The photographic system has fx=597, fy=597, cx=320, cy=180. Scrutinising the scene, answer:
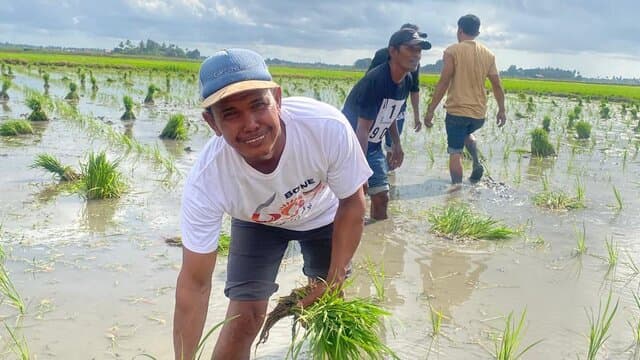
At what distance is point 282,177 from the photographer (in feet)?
6.80

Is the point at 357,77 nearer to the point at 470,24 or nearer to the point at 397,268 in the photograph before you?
Answer: the point at 470,24

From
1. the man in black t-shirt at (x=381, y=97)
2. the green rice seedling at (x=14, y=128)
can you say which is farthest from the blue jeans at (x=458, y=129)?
the green rice seedling at (x=14, y=128)

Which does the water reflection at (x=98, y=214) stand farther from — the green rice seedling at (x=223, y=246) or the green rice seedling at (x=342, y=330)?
the green rice seedling at (x=342, y=330)

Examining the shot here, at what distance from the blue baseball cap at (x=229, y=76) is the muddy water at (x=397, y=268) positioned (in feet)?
4.08

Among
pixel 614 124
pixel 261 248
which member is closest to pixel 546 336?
pixel 261 248

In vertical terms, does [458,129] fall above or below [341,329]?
above

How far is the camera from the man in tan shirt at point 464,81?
230 inches

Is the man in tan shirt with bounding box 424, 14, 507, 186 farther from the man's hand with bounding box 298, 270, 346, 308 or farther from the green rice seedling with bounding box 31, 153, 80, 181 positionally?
the man's hand with bounding box 298, 270, 346, 308

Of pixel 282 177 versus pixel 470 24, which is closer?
pixel 282 177

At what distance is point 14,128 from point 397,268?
6.26 m

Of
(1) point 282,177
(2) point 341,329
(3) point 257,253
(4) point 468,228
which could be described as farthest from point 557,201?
(2) point 341,329

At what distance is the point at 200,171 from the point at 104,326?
1155 mm

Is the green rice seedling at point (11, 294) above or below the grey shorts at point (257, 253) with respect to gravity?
below

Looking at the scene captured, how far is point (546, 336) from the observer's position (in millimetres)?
2705
